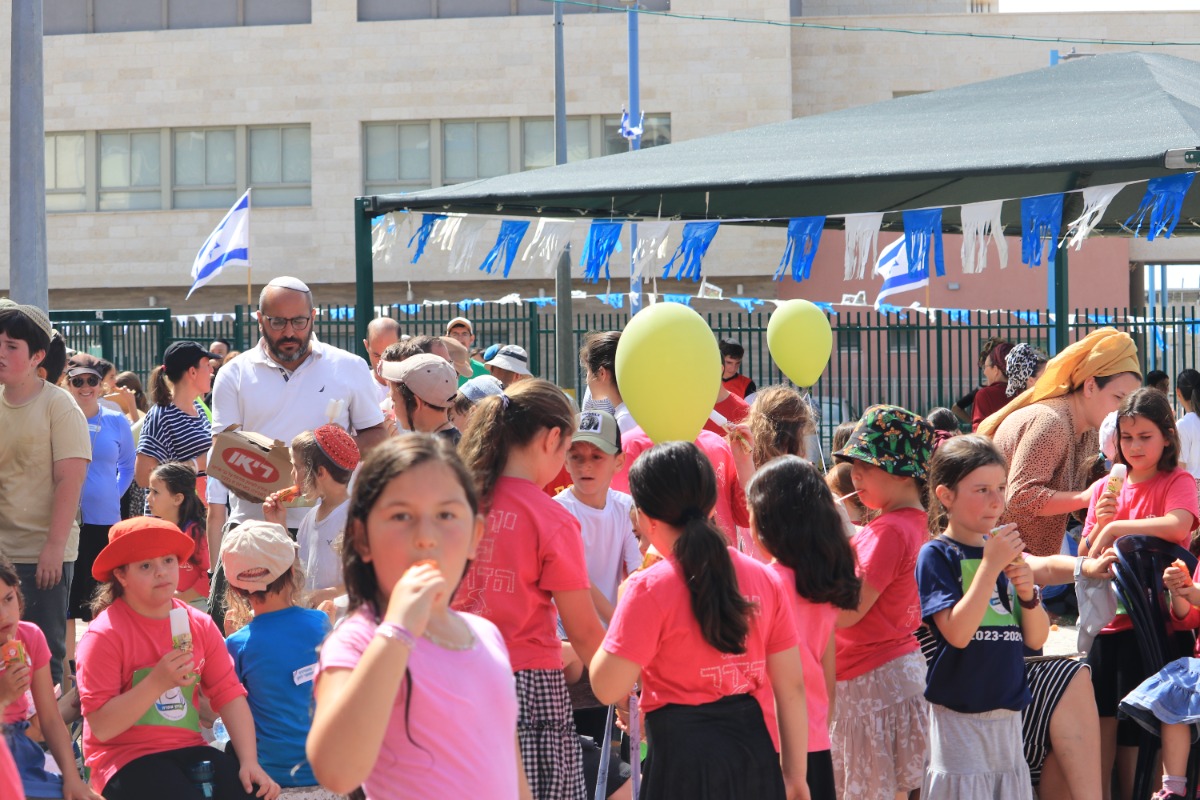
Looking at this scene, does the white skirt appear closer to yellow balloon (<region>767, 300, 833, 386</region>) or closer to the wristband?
the wristband

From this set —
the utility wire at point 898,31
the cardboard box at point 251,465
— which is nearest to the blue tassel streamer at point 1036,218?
the cardboard box at point 251,465

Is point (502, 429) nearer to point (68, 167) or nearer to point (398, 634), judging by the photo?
point (398, 634)

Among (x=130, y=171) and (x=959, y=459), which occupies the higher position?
→ (x=130, y=171)

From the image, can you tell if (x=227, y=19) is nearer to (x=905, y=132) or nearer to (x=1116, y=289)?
(x=1116, y=289)

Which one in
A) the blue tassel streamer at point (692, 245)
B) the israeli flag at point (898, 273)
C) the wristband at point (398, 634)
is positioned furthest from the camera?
the blue tassel streamer at point (692, 245)

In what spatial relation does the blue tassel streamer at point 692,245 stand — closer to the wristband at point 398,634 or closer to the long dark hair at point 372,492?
the long dark hair at point 372,492

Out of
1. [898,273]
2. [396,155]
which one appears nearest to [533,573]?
[898,273]

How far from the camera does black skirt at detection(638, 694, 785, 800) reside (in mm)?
3383

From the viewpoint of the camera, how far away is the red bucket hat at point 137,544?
420 cm

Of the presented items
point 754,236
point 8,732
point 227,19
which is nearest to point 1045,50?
point 754,236

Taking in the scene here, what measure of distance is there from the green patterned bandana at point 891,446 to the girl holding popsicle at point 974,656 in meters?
0.09

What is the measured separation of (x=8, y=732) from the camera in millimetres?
4121

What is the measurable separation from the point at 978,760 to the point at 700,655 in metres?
1.30

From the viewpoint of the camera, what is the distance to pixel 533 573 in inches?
139
